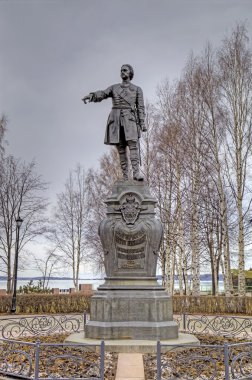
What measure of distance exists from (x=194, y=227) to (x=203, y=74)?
8.65 m

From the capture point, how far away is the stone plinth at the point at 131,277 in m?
8.85

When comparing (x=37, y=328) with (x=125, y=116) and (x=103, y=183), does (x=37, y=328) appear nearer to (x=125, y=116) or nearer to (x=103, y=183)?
(x=125, y=116)

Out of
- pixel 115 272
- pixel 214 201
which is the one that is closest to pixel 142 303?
pixel 115 272

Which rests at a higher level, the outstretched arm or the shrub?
the outstretched arm

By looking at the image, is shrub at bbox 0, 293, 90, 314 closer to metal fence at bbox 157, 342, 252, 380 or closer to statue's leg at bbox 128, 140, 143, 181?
statue's leg at bbox 128, 140, 143, 181

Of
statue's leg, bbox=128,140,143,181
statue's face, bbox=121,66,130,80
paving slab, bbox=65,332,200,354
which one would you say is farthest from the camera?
statue's face, bbox=121,66,130,80

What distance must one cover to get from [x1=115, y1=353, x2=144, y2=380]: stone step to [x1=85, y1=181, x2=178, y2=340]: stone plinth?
39.8 inches

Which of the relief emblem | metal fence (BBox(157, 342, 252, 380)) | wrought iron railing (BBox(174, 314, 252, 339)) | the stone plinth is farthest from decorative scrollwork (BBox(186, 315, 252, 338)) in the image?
metal fence (BBox(157, 342, 252, 380))

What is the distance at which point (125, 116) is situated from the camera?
10.6 metres

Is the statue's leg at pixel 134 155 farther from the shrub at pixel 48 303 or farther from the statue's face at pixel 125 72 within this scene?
→ the shrub at pixel 48 303

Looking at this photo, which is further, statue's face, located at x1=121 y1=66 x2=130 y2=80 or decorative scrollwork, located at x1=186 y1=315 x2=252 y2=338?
decorative scrollwork, located at x1=186 y1=315 x2=252 y2=338

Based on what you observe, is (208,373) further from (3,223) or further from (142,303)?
(3,223)

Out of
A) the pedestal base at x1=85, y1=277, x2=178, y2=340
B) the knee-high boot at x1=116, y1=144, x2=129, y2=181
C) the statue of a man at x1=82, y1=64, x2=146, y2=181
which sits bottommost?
the pedestal base at x1=85, y1=277, x2=178, y2=340

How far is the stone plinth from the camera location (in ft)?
29.0
